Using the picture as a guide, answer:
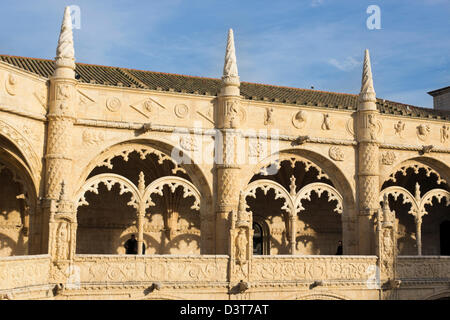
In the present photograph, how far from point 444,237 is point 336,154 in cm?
1039

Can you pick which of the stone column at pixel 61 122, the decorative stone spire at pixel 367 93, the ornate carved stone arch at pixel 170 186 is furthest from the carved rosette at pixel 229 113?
the decorative stone spire at pixel 367 93

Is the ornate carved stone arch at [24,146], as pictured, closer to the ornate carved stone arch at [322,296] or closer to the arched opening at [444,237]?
the ornate carved stone arch at [322,296]

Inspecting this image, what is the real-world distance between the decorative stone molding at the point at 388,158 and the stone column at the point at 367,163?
55 centimetres

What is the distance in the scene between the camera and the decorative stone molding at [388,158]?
971 inches

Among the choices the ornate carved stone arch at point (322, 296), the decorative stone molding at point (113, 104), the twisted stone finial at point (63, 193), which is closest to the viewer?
the twisted stone finial at point (63, 193)

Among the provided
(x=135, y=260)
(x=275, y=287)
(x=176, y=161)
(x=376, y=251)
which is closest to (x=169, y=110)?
(x=176, y=161)

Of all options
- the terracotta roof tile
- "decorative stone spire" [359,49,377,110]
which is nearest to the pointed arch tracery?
the terracotta roof tile

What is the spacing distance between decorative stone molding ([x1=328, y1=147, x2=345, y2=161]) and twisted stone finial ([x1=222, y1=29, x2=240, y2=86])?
4.46m

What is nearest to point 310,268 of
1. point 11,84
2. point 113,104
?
point 113,104

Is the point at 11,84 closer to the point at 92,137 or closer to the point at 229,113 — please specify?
the point at 92,137

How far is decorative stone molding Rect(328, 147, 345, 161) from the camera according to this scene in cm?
2386

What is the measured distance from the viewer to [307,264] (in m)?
20.9

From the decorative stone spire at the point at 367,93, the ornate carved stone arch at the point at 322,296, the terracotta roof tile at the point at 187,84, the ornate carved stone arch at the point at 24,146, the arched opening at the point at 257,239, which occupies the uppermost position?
the terracotta roof tile at the point at 187,84

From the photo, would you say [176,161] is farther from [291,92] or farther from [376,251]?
[291,92]
